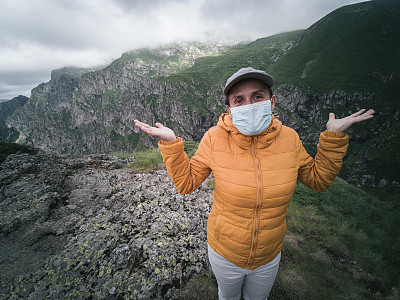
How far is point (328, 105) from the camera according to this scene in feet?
365

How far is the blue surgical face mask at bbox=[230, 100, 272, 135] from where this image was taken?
2674mm

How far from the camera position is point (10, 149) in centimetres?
624

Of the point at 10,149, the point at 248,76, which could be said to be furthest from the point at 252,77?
the point at 10,149

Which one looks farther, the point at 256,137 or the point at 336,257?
the point at 336,257

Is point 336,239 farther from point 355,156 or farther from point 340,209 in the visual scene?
point 355,156

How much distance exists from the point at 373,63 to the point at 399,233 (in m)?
167

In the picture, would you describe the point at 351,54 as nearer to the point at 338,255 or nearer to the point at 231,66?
the point at 231,66

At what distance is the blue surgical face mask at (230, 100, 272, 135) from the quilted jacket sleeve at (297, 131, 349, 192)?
77 cm

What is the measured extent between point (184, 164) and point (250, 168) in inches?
42.8

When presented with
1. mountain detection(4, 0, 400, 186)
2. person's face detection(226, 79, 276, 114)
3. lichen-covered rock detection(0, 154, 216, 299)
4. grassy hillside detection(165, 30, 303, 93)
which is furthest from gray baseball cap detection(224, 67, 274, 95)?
grassy hillside detection(165, 30, 303, 93)

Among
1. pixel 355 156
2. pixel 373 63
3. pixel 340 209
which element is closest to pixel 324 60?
pixel 373 63

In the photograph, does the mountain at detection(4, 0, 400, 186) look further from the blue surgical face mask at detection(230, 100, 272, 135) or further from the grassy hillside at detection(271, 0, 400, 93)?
the blue surgical face mask at detection(230, 100, 272, 135)

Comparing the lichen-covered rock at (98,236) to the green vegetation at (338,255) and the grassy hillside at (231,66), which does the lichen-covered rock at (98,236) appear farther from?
the grassy hillside at (231,66)

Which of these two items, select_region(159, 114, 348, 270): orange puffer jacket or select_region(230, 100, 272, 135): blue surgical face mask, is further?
select_region(230, 100, 272, 135): blue surgical face mask
